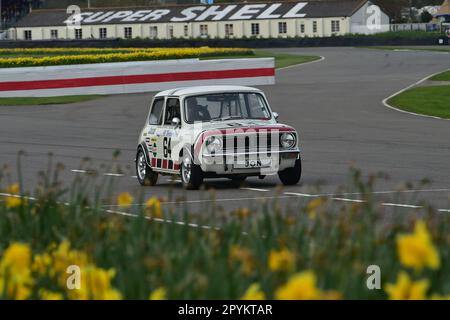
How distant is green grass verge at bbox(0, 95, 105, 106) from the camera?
40.5m

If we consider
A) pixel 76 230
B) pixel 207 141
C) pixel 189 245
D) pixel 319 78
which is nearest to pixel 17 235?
pixel 76 230

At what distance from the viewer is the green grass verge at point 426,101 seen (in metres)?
32.9

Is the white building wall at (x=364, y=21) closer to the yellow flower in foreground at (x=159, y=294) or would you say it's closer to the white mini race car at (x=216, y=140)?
the white mini race car at (x=216, y=140)

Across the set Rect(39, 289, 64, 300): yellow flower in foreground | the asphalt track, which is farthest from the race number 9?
Rect(39, 289, 64, 300): yellow flower in foreground

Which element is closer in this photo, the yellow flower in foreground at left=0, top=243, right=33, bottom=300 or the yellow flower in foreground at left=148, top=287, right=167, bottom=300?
the yellow flower in foreground at left=0, top=243, right=33, bottom=300

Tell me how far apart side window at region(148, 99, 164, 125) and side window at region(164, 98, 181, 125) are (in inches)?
7.9

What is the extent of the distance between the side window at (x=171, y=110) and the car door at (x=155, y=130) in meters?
0.13

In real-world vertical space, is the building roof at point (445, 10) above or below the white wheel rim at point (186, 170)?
below

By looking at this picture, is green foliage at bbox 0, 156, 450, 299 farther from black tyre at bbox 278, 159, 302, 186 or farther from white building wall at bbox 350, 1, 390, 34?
white building wall at bbox 350, 1, 390, 34

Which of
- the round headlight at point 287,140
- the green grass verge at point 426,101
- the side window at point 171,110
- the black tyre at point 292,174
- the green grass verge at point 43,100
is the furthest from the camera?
the green grass verge at point 43,100

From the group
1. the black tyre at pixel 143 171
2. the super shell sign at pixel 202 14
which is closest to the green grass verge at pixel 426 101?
the black tyre at pixel 143 171

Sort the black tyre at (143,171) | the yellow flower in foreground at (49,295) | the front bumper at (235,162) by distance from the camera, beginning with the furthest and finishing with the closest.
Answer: the black tyre at (143,171) → the front bumper at (235,162) → the yellow flower in foreground at (49,295)
